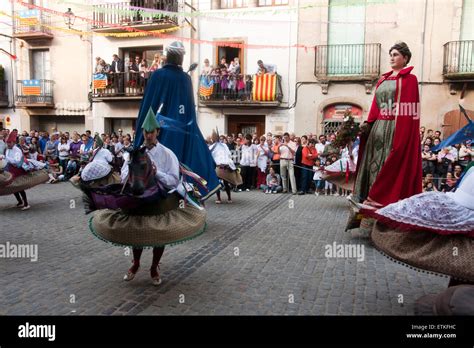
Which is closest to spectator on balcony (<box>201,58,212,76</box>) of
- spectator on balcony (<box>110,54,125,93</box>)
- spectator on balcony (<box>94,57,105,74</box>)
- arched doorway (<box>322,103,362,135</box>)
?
spectator on balcony (<box>110,54,125,93</box>)

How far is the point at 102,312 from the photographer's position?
12.3ft

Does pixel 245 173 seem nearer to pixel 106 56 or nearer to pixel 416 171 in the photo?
Result: pixel 416 171

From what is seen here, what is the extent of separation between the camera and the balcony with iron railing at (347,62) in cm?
1529

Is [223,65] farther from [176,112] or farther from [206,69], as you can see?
[176,112]

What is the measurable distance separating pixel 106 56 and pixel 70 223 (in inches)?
541

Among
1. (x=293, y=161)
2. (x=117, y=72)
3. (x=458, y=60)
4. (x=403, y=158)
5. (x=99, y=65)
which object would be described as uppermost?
(x=99, y=65)

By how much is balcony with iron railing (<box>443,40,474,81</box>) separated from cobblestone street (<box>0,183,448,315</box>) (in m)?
9.84

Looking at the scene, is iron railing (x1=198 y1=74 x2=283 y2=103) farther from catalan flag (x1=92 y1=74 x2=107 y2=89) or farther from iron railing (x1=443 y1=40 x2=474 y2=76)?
iron railing (x1=443 y1=40 x2=474 y2=76)

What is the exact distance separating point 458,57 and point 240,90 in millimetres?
8094

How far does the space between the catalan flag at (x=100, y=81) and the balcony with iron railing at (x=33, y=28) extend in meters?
3.72

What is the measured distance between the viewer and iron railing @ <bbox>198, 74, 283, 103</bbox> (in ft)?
53.3

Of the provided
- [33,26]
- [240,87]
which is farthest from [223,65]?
[33,26]

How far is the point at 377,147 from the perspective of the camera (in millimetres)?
5738
